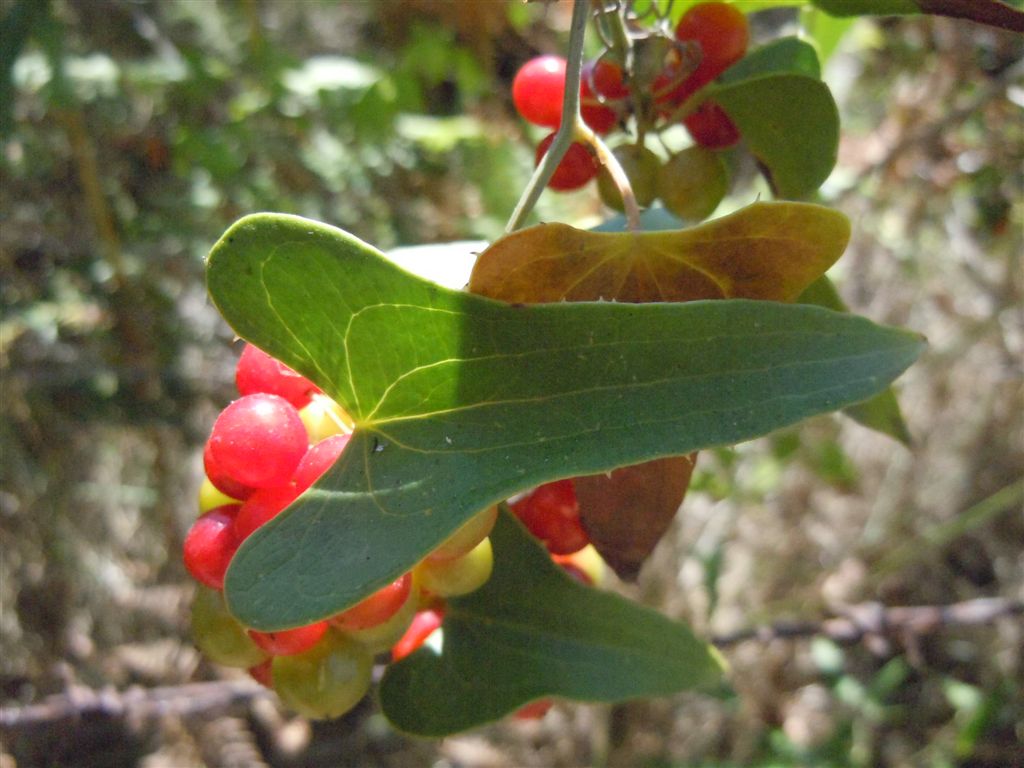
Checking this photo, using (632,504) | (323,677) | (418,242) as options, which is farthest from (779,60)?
(418,242)

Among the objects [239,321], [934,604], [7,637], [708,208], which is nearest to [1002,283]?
[934,604]

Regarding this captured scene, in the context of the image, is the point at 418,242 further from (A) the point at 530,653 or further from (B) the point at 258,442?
(B) the point at 258,442

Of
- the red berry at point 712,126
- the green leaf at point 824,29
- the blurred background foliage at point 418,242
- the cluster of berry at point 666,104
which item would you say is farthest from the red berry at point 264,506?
the blurred background foliage at point 418,242

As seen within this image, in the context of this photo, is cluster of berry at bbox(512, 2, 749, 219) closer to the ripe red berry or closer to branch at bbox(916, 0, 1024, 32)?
branch at bbox(916, 0, 1024, 32)

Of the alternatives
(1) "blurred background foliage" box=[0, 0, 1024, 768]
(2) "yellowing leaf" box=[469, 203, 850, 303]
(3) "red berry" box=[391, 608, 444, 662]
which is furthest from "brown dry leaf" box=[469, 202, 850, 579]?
(1) "blurred background foliage" box=[0, 0, 1024, 768]

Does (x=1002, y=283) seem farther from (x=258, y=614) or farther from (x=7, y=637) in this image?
(x=7, y=637)
